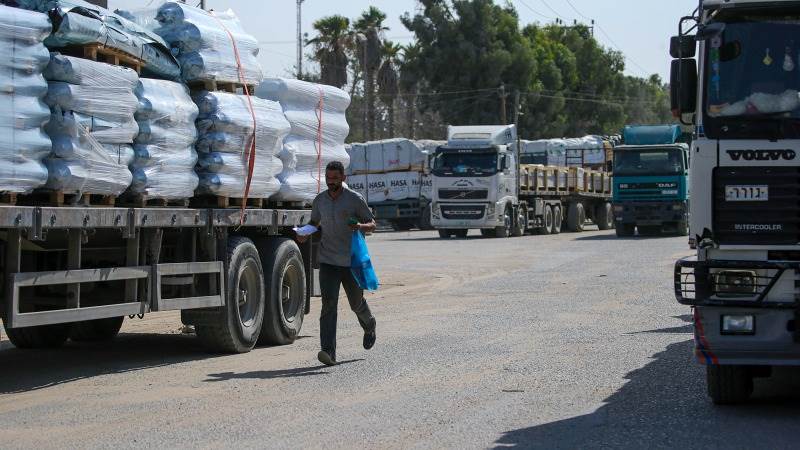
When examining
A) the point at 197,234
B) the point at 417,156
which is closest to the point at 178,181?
the point at 197,234

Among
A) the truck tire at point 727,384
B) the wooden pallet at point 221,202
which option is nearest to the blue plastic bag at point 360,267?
the wooden pallet at point 221,202

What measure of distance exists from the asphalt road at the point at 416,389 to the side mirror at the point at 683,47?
2477mm

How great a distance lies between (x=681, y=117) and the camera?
8891 mm

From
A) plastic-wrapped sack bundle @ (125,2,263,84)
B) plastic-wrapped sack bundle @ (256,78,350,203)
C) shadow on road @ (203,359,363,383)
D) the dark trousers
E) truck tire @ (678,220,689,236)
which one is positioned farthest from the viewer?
truck tire @ (678,220,689,236)

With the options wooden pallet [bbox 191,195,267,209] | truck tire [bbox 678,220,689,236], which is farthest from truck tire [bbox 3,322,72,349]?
truck tire [bbox 678,220,689,236]

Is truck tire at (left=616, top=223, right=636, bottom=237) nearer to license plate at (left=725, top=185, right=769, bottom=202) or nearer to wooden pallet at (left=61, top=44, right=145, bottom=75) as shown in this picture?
wooden pallet at (left=61, top=44, right=145, bottom=75)

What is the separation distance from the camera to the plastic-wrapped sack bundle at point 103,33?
31.5 feet

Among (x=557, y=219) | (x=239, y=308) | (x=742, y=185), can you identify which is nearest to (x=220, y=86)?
(x=239, y=308)

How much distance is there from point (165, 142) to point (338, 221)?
1.70m

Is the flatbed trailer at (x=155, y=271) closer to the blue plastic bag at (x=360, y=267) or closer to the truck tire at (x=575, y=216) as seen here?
the blue plastic bag at (x=360, y=267)

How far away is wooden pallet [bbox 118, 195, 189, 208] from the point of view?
1073cm

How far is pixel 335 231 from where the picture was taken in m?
11.3

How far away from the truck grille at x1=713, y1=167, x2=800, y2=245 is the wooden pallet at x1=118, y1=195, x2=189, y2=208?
489 centimetres

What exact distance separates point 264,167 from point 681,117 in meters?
4.93
